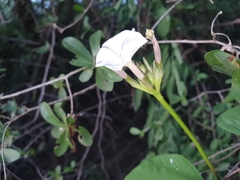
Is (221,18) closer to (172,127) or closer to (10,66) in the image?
(172,127)

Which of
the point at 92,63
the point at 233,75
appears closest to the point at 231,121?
the point at 233,75

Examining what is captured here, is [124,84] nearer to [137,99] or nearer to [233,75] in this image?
[137,99]

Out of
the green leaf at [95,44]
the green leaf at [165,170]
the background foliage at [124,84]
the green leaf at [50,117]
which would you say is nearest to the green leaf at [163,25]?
the background foliage at [124,84]

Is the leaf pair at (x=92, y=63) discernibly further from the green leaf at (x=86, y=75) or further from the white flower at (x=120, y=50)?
the white flower at (x=120, y=50)

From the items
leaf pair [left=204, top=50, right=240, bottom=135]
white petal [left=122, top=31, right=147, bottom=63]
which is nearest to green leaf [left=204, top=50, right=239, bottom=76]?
leaf pair [left=204, top=50, right=240, bottom=135]

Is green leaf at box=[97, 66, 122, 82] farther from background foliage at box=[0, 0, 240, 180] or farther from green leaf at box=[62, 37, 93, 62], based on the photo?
background foliage at box=[0, 0, 240, 180]


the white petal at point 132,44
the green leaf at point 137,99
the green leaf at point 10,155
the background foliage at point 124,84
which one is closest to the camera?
the white petal at point 132,44
